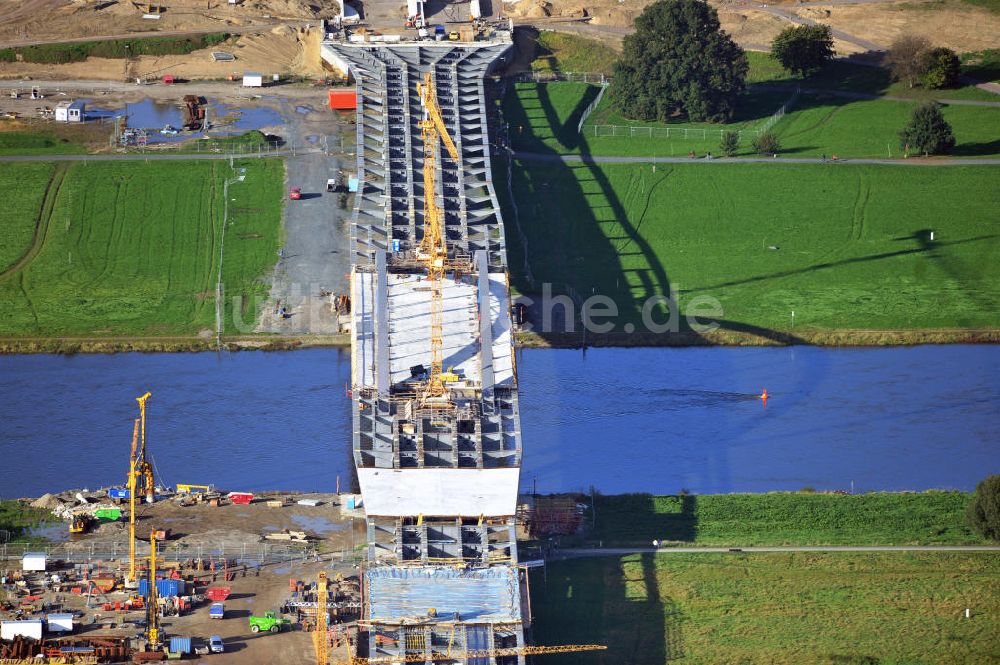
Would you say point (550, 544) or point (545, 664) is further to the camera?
A: point (550, 544)

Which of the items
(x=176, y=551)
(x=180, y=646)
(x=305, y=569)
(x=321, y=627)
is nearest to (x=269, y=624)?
(x=321, y=627)

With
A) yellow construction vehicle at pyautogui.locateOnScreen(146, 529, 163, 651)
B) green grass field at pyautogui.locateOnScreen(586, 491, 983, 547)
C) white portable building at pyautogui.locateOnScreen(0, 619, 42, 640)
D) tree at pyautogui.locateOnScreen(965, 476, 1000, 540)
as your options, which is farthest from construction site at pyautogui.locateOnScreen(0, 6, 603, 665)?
tree at pyautogui.locateOnScreen(965, 476, 1000, 540)

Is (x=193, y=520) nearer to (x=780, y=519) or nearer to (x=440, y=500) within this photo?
(x=440, y=500)

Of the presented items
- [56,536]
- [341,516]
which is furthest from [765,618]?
[56,536]

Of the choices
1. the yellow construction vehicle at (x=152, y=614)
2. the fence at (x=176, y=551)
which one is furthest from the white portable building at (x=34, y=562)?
the yellow construction vehicle at (x=152, y=614)

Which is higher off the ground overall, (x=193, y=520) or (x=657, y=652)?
(x=193, y=520)

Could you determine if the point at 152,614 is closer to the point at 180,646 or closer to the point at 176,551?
the point at 180,646

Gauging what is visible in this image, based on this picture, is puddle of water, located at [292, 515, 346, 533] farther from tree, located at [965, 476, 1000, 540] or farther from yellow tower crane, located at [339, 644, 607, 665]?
tree, located at [965, 476, 1000, 540]
